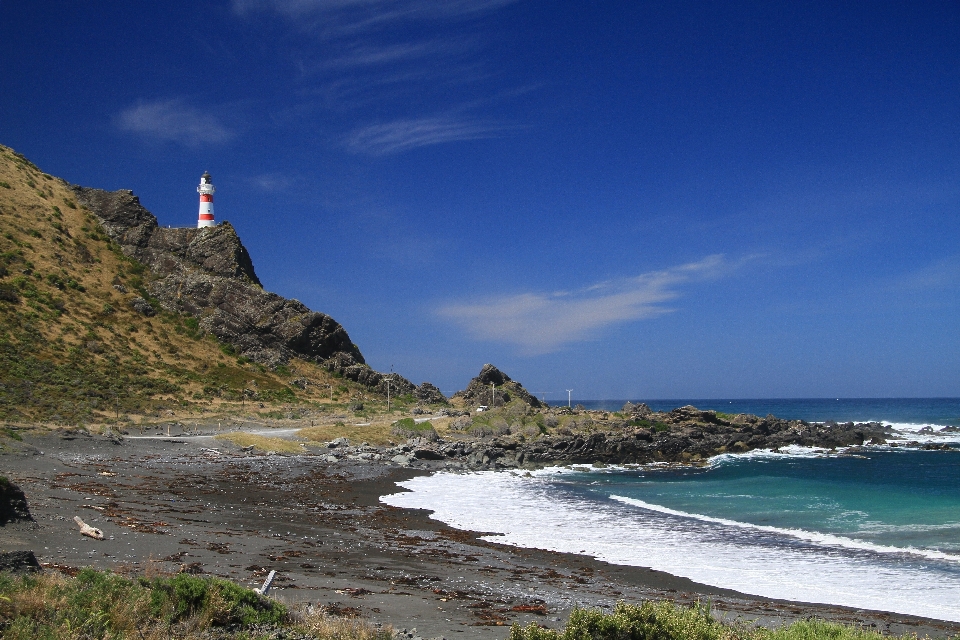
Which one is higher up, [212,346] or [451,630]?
[212,346]

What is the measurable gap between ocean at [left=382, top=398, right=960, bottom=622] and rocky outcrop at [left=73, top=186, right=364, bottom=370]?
40603 mm

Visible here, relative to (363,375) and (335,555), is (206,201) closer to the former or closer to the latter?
(363,375)

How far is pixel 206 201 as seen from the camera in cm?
7656

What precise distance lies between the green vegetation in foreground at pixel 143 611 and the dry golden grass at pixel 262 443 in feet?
91.2

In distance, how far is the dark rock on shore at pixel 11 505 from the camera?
10469 millimetres

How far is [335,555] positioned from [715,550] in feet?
31.9

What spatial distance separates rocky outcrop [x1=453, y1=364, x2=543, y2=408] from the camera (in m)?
73.8

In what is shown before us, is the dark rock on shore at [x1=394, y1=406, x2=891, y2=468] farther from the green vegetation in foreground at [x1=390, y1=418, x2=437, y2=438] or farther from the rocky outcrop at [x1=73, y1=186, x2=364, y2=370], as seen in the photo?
the rocky outcrop at [x1=73, y1=186, x2=364, y2=370]

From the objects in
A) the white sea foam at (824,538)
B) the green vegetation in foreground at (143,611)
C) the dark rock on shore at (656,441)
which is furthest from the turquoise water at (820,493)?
the green vegetation in foreground at (143,611)

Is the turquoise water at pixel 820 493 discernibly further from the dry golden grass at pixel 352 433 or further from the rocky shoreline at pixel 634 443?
the dry golden grass at pixel 352 433

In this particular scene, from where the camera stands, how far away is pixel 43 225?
203ft

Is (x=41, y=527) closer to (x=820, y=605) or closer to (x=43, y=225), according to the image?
(x=820, y=605)

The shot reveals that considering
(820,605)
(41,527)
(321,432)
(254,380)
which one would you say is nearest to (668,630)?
(820,605)

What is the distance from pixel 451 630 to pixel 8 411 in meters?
33.4
